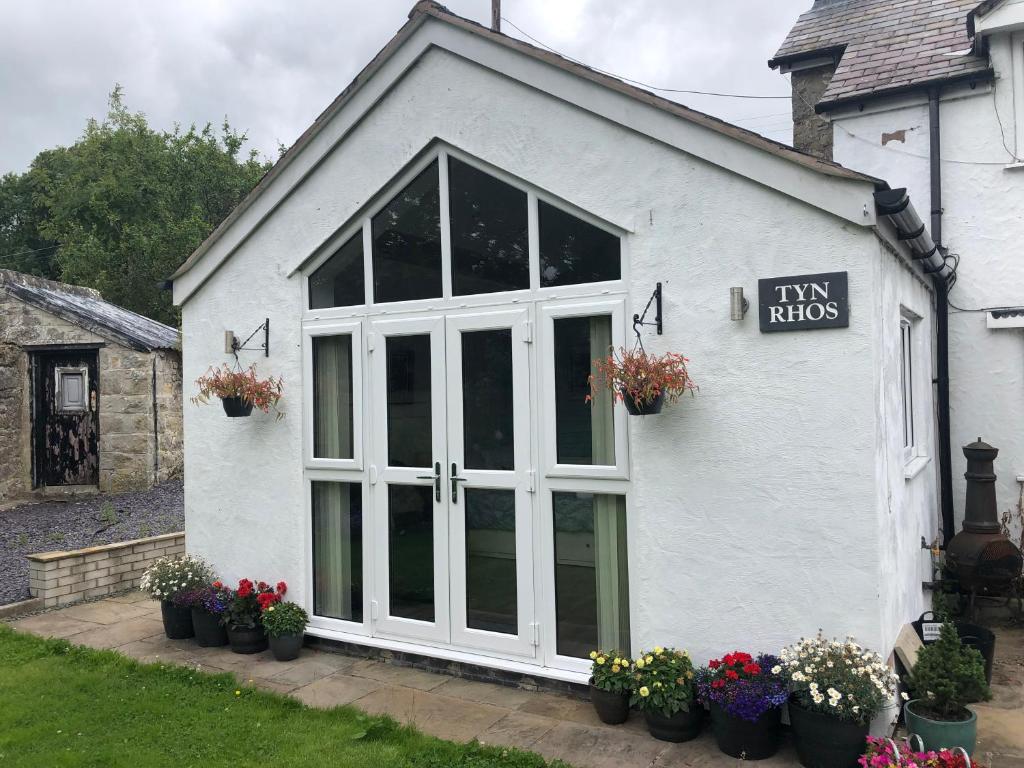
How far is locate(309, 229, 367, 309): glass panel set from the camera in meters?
6.34

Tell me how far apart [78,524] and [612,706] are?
28.6 ft

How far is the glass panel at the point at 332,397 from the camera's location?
6.35 meters

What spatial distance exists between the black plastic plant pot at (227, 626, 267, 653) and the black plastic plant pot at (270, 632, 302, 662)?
242 mm

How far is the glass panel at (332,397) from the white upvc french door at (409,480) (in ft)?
1.00

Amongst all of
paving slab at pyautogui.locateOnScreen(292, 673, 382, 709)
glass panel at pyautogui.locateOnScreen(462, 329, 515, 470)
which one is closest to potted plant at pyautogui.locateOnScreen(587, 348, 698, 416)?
glass panel at pyautogui.locateOnScreen(462, 329, 515, 470)

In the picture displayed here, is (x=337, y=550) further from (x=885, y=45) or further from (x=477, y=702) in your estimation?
(x=885, y=45)

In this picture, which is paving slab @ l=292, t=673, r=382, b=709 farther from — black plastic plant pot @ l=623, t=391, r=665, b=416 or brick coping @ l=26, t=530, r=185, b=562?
brick coping @ l=26, t=530, r=185, b=562

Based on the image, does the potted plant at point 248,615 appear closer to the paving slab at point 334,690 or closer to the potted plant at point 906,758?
the paving slab at point 334,690

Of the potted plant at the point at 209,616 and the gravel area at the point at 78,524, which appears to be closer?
the potted plant at the point at 209,616

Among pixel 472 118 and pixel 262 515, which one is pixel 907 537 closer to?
pixel 472 118

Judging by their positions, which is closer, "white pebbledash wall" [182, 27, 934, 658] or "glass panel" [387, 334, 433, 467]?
"white pebbledash wall" [182, 27, 934, 658]

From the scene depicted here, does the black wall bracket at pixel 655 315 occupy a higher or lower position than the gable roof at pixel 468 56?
lower

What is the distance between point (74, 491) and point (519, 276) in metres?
10.5

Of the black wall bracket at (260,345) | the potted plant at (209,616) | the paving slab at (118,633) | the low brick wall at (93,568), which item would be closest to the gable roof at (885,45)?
the black wall bracket at (260,345)
